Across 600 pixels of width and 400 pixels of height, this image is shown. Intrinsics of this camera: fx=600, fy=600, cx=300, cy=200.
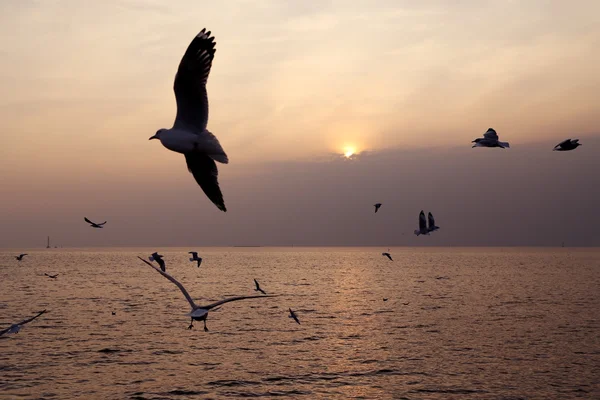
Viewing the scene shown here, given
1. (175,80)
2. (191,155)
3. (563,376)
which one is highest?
(175,80)

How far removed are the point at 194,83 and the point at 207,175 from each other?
2.22m

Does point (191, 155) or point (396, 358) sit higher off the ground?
point (191, 155)

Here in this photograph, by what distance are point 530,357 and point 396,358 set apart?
8205 millimetres

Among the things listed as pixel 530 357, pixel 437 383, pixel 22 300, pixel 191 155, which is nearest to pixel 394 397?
pixel 437 383

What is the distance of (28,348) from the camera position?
126 ft

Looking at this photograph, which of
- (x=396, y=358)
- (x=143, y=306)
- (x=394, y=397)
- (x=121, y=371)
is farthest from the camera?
(x=143, y=306)

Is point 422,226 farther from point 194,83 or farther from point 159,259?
point 194,83

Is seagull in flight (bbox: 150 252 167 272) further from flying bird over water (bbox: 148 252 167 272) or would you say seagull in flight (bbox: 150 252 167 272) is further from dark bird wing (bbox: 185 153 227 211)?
dark bird wing (bbox: 185 153 227 211)

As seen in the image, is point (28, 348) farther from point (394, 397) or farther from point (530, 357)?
point (530, 357)

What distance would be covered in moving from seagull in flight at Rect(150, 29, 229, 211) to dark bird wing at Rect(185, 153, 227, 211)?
1.58ft

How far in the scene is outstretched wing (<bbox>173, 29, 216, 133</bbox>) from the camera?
1299 cm

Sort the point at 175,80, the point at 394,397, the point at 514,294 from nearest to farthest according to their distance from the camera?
the point at 175,80
the point at 394,397
the point at 514,294

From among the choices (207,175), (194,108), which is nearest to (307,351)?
(207,175)

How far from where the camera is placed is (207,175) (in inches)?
554
